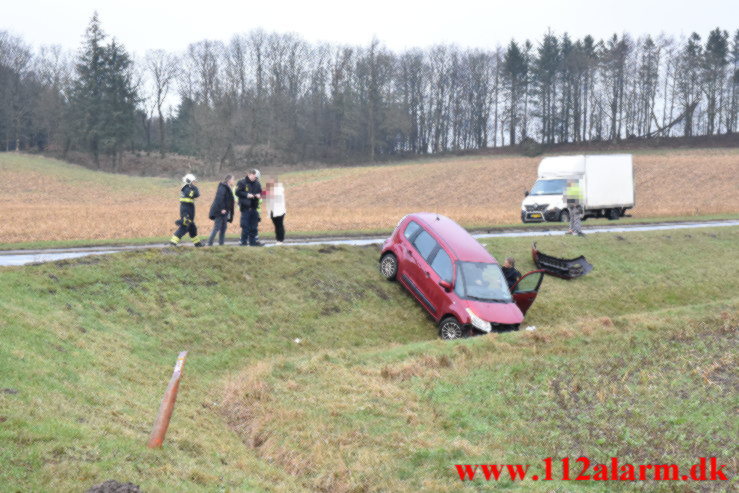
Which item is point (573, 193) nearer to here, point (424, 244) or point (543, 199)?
point (424, 244)

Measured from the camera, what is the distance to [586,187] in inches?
1342

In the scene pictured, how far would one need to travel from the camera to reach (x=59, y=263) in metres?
14.2

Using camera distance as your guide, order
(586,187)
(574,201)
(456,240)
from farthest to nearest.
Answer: (586,187)
(574,201)
(456,240)

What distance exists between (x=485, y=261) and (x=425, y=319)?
1.97 metres

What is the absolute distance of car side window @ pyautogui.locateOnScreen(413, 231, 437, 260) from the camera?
54.2 ft

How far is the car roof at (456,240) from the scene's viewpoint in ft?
52.7

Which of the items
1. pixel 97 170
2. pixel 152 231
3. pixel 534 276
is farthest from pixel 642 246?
pixel 97 170

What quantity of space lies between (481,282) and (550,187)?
19002 millimetres

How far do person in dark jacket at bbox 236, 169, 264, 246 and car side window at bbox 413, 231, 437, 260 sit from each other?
171 inches

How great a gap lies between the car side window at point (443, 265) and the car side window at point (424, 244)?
31 centimetres

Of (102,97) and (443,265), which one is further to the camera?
(102,97)

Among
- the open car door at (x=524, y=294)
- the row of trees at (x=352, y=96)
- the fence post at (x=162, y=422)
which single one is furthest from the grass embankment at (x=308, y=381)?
the row of trees at (x=352, y=96)

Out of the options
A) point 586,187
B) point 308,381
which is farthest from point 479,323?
point 586,187

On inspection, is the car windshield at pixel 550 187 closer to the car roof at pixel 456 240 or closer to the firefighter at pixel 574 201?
the firefighter at pixel 574 201
